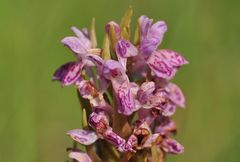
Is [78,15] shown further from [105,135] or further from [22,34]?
[105,135]

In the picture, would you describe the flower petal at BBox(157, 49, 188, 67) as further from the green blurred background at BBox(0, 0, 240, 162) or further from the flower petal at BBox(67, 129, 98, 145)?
the green blurred background at BBox(0, 0, 240, 162)

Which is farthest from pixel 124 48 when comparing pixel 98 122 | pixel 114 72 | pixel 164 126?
pixel 164 126

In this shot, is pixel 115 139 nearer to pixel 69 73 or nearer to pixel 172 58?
pixel 69 73

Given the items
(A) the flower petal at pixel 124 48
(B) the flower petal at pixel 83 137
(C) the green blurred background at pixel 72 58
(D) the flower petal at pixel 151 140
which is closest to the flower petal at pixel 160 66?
(A) the flower petal at pixel 124 48

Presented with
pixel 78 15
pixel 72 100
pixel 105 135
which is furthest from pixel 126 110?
pixel 78 15

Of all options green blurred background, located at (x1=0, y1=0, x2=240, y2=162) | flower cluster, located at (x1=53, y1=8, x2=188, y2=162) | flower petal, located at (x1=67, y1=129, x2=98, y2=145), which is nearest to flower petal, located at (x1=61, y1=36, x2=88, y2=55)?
flower cluster, located at (x1=53, y1=8, x2=188, y2=162)
